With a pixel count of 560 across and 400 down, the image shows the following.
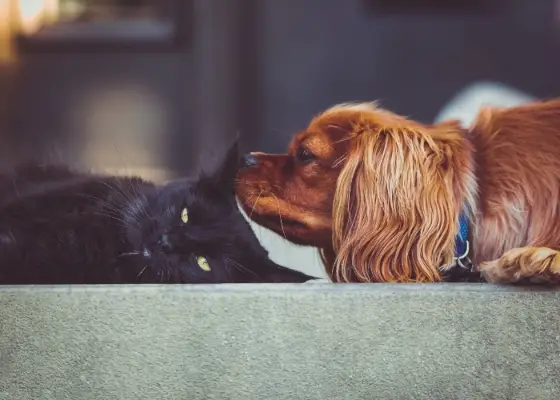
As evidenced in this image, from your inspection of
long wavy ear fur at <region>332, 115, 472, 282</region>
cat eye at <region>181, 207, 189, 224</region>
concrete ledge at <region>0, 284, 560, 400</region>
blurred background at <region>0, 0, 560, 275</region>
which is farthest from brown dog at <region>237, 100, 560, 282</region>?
concrete ledge at <region>0, 284, 560, 400</region>

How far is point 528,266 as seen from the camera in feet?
7.63

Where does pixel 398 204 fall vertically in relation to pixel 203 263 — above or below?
above

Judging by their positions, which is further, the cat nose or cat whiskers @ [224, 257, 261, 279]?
cat whiskers @ [224, 257, 261, 279]

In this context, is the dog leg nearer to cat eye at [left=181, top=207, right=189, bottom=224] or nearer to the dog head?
the dog head

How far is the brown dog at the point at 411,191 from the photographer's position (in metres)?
2.68

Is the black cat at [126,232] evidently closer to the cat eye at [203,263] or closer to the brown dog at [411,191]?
the cat eye at [203,263]

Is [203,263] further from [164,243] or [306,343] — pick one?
[306,343]

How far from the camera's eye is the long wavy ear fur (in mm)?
2678

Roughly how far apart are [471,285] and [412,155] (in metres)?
0.57

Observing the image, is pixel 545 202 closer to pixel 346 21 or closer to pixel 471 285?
pixel 471 285

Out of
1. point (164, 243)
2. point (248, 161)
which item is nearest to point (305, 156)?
point (248, 161)

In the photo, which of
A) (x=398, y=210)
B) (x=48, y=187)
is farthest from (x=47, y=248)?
(x=398, y=210)

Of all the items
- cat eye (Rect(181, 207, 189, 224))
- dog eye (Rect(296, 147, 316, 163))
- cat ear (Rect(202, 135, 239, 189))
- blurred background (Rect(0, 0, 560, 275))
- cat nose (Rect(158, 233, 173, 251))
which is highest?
blurred background (Rect(0, 0, 560, 275))

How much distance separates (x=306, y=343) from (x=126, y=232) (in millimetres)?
813
